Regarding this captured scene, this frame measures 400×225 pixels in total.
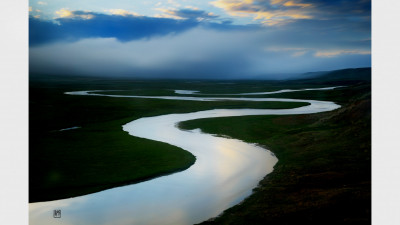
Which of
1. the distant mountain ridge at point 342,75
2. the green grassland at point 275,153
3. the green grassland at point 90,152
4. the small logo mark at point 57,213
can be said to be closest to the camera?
the green grassland at point 275,153

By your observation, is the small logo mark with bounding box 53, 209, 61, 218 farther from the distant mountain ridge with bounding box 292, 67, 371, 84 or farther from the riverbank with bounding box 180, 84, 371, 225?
the distant mountain ridge with bounding box 292, 67, 371, 84

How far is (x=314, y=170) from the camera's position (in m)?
12.0

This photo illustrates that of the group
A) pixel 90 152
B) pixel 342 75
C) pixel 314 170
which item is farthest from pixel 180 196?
pixel 342 75

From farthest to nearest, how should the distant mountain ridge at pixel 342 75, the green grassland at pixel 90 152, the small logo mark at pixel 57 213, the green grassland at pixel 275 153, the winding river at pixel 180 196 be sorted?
1. the distant mountain ridge at pixel 342 75
2. the green grassland at pixel 90 152
3. the small logo mark at pixel 57 213
4. the winding river at pixel 180 196
5. the green grassland at pixel 275 153

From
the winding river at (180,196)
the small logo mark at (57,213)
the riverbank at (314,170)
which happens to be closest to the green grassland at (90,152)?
the winding river at (180,196)

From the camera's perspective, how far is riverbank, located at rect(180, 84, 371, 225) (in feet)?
28.9

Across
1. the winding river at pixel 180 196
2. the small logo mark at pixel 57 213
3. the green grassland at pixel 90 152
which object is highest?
the green grassland at pixel 90 152

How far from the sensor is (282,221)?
8.54 m

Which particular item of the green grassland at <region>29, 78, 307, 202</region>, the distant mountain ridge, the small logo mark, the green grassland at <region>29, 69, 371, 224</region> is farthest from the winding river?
the distant mountain ridge

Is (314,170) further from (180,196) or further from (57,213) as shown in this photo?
(57,213)

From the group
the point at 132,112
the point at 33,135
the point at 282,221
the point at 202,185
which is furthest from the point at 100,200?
the point at 132,112

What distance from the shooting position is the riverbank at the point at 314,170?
28.9 ft

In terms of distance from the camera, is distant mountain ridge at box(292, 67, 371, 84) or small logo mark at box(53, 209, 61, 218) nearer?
small logo mark at box(53, 209, 61, 218)

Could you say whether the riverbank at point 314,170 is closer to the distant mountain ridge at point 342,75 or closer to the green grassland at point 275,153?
the green grassland at point 275,153
